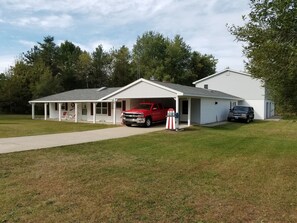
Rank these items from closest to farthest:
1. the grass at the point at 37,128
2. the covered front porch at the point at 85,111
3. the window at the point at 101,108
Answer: the grass at the point at 37,128 → the covered front porch at the point at 85,111 → the window at the point at 101,108

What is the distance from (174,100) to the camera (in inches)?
1072

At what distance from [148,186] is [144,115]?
15166mm

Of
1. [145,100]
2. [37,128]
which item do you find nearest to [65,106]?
[145,100]

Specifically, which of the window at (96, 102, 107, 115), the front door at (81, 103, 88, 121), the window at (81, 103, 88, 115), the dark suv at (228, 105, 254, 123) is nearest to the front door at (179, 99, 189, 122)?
the dark suv at (228, 105, 254, 123)

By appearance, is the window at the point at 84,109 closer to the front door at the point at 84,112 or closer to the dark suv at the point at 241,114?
the front door at the point at 84,112

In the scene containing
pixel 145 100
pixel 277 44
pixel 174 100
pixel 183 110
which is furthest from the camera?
pixel 174 100

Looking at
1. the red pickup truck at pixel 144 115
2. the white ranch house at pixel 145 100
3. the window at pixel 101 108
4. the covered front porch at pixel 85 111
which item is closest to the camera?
the red pickup truck at pixel 144 115

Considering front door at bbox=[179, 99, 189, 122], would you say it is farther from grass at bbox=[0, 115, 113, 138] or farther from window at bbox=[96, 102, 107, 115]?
grass at bbox=[0, 115, 113, 138]

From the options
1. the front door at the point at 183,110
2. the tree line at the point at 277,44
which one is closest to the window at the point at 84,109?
the front door at the point at 183,110

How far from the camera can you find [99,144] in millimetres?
12695

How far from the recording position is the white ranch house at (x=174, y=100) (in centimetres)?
2242

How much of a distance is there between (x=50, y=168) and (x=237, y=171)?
496cm

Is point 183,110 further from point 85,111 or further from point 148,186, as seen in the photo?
point 148,186

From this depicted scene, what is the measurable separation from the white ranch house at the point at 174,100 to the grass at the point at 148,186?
9397mm
